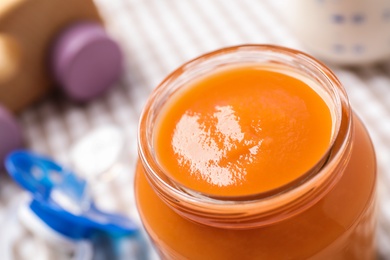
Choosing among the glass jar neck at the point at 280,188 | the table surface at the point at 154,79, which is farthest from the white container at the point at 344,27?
the glass jar neck at the point at 280,188

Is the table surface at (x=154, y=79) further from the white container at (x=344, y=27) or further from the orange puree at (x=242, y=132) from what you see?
the orange puree at (x=242, y=132)

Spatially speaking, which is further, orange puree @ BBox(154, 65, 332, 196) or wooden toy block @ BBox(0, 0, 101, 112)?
wooden toy block @ BBox(0, 0, 101, 112)

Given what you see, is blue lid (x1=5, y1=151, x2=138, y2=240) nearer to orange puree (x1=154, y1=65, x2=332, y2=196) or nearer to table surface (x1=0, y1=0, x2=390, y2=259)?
table surface (x1=0, y1=0, x2=390, y2=259)

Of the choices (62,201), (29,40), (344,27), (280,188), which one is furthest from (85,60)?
(280,188)

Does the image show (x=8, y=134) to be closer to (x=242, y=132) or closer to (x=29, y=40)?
(x=29, y=40)

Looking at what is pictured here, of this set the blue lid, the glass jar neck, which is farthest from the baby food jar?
the blue lid

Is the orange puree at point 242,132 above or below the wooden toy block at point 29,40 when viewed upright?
above
